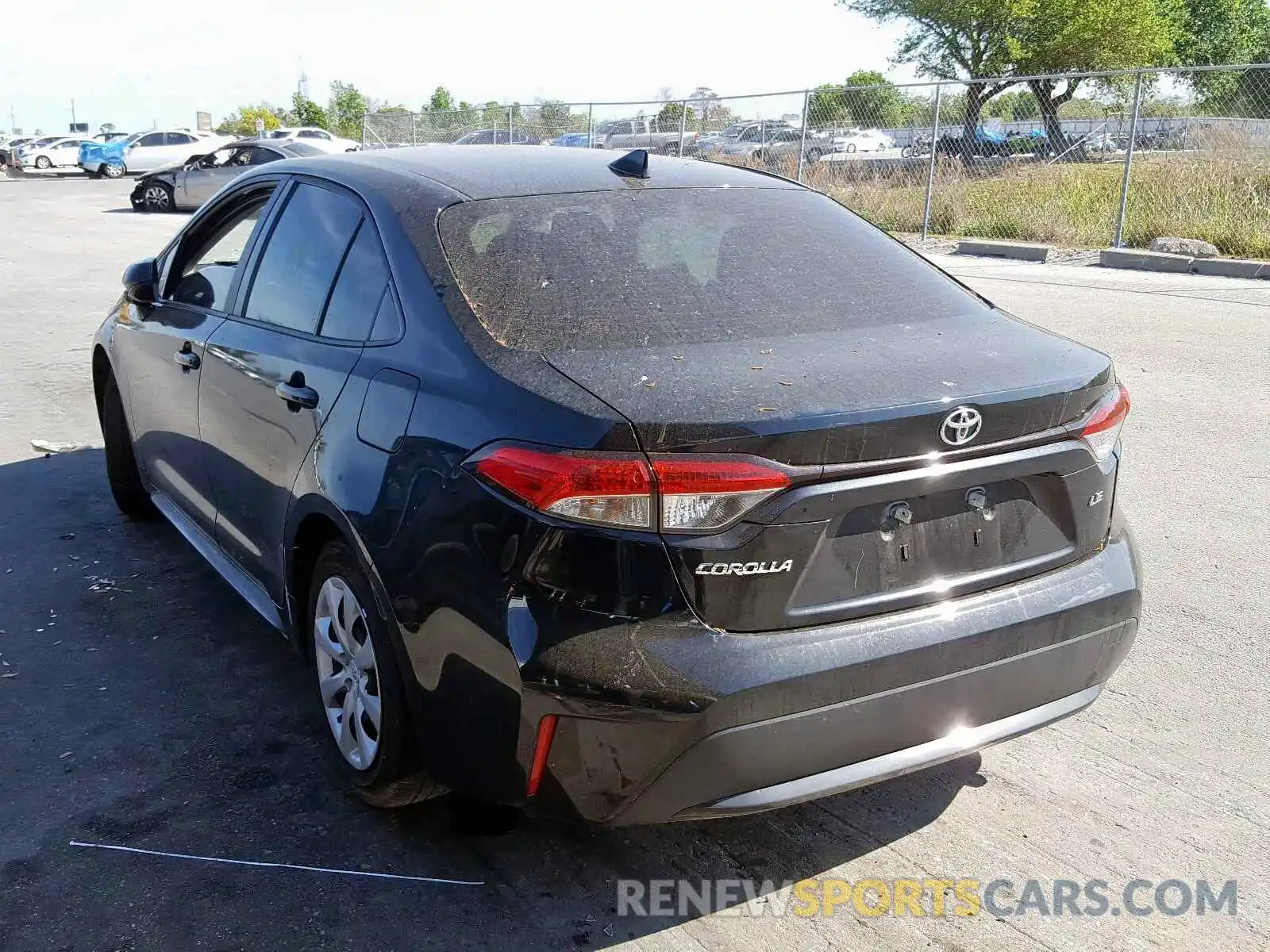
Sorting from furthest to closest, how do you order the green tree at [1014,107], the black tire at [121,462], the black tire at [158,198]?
the black tire at [158,198] → the green tree at [1014,107] → the black tire at [121,462]

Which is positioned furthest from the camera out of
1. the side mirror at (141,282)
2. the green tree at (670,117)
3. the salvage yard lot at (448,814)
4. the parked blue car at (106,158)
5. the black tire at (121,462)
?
the parked blue car at (106,158)

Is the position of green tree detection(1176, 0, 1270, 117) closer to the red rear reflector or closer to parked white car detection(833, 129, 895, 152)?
parked white car detection(833, 129, 895, 152)

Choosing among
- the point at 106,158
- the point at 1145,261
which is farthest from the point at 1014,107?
the point at 106,158

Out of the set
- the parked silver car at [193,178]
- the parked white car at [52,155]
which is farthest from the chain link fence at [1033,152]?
the parked white car at [52,155]

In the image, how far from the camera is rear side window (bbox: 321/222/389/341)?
3049 millimetres

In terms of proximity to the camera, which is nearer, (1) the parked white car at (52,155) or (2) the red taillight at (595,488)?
(2) the red taillight at (595,488)

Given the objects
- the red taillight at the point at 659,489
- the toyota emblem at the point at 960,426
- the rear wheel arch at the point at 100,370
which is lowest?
the rear wheel arch at the point at 100,370

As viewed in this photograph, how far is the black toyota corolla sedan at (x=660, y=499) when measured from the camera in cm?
231

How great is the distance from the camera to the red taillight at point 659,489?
229 cm

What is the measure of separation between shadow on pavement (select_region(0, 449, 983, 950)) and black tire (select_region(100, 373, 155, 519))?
1281 mm

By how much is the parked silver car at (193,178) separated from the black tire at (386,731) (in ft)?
76.0

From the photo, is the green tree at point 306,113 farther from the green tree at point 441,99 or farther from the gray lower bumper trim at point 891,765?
the gray lower bumper trim at point 891,765

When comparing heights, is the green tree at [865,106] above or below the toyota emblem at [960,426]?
above

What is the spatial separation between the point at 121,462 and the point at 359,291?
8.83 feet
